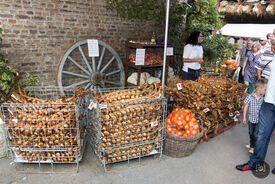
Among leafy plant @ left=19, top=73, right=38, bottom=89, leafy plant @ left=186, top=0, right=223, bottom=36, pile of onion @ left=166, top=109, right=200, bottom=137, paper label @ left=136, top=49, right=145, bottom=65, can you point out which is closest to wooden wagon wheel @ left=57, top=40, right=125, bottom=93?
leafy plant @ left=19, top=73, right=38, bottom=89

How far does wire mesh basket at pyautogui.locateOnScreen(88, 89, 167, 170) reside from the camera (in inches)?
107

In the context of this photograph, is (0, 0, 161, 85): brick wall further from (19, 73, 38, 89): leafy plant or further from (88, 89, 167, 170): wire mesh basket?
(88, 89, 167, 170): wire mesh basket

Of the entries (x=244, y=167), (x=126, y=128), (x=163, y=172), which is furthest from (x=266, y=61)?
(x=126, y=128)

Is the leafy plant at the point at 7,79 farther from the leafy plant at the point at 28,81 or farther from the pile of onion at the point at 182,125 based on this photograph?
the pile of onion at the point at 182,125

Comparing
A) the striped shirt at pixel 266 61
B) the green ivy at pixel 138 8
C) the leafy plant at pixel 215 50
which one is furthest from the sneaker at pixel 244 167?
the leafy plant at pixel 215 50

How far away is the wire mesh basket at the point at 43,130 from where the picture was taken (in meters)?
2.64

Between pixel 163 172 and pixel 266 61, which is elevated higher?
pixel 266 61

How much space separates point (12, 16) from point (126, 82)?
2683 millimetres

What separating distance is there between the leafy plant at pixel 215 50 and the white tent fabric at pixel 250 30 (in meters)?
3.38

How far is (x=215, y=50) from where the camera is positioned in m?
7.14

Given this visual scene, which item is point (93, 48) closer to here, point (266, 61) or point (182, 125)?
point (182, 125)

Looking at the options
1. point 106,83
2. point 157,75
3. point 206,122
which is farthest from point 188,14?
point 206,122

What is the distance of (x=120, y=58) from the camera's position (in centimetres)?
537

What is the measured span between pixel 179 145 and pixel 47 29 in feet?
10.7
